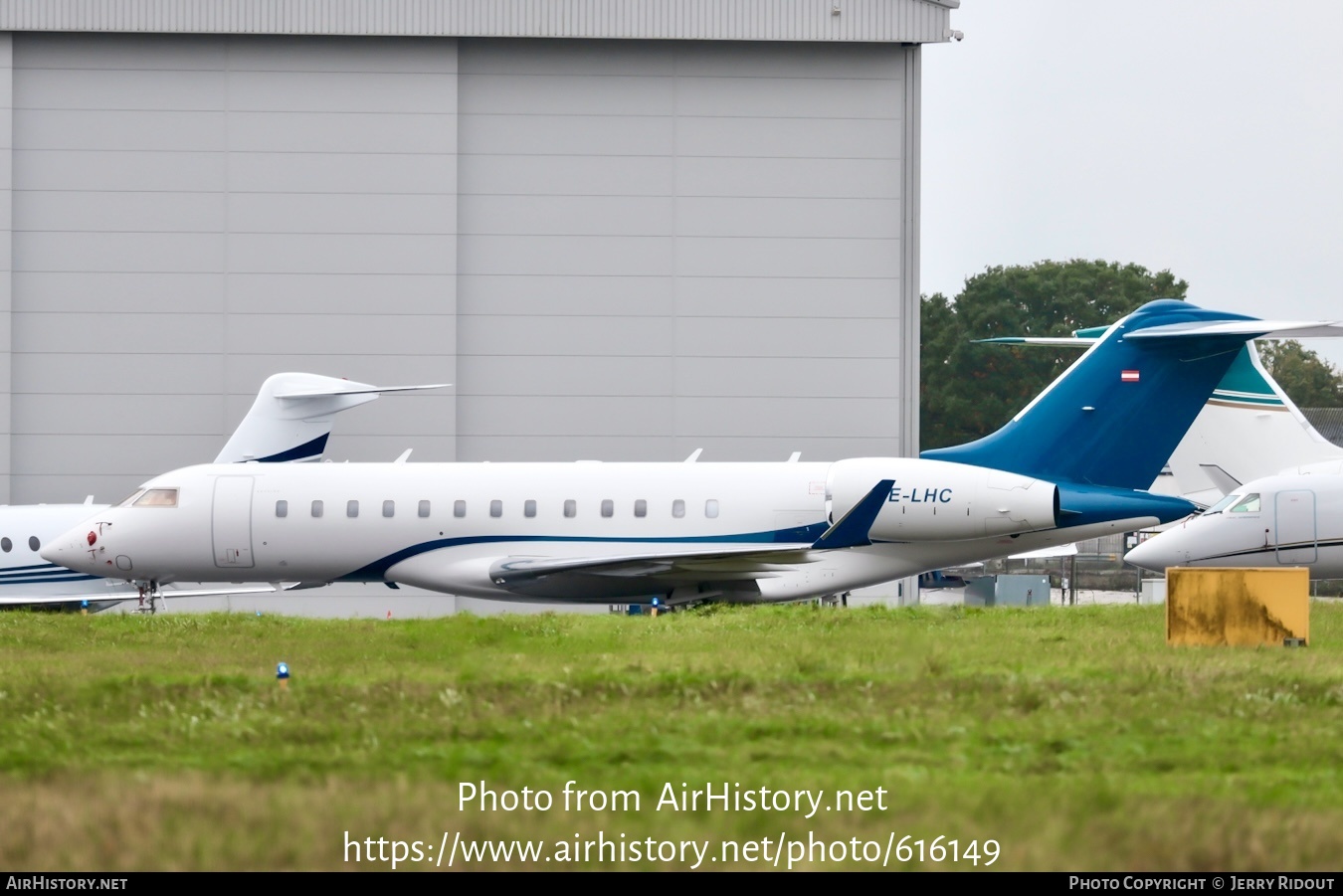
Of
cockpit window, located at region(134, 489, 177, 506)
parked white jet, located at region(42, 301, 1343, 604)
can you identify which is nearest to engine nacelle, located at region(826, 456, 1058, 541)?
parked white jet, located at region(42, 301, 1343, 604)

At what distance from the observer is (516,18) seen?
32312 mm

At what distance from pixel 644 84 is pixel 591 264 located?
3830 millimetres

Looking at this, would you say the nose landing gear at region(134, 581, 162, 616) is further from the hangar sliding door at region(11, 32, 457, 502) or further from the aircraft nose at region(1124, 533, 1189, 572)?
the aircraft nose at region(1124, 533, 1189, 572)

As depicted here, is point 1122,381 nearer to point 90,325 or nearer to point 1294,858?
Answer: point 1294,858

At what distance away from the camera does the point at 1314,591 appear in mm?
38812

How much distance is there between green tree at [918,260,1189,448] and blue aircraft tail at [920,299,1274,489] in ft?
178

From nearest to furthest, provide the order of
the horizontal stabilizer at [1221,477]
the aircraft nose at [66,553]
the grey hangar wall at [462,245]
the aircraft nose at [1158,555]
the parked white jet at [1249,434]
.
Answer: the aircraft nose at [1158,555], the aircraft nose at [66,553], the parked white jet at [1249,434], the horizontal stabilizer at [1221,477], the grey hangar wall at [462,245]

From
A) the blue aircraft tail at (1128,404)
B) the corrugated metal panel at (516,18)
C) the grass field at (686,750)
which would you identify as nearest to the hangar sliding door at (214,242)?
the corrugated metal panel at (516,18)

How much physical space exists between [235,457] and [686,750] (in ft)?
77.9

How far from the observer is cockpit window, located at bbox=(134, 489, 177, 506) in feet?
73.7

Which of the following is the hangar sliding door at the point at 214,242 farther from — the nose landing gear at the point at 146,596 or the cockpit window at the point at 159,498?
the cockpit window at the point at 159,498

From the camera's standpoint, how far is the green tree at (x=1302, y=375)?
3745 inches

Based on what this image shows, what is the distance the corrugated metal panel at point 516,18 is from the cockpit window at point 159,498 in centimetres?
1292

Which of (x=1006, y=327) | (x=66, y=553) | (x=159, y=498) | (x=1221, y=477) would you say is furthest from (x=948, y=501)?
(x=1006, y=327)
